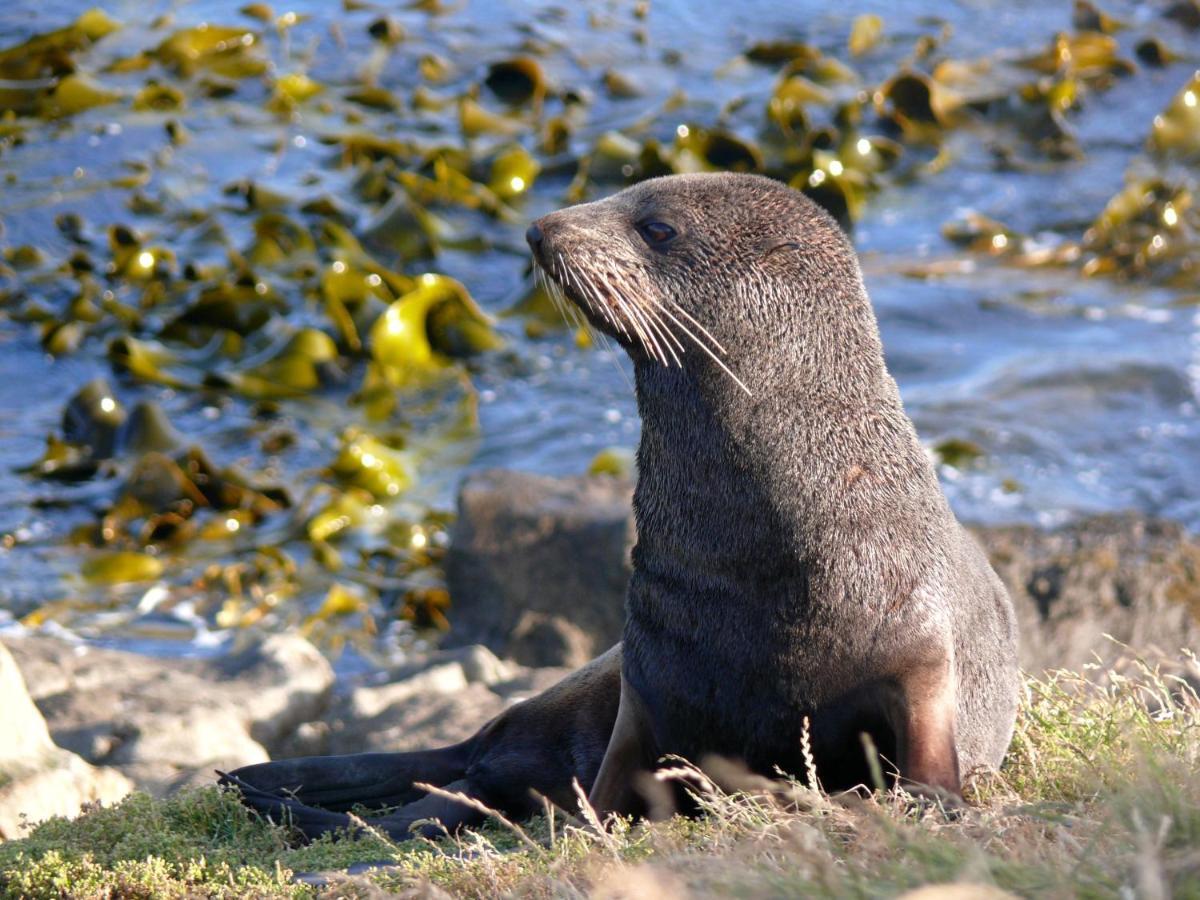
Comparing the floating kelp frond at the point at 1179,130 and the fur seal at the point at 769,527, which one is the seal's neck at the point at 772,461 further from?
the floating kelp frond at the point at 1179,130

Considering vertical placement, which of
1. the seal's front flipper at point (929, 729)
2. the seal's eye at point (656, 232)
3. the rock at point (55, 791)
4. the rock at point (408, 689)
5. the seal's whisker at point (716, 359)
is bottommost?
the rock at point (408, 689)

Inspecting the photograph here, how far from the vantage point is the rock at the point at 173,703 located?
6492mm

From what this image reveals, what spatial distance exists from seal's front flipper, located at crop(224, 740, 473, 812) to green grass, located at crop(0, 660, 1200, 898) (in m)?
0.26

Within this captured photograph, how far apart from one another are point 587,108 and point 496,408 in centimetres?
547

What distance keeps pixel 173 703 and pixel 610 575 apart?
7.48ft

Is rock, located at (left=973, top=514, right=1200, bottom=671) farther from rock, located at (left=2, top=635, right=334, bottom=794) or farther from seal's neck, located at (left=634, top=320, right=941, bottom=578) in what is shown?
rock, located at (left=2, top=635, right=334, bottom=794)

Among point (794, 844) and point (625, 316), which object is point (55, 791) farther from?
point (794, 844)

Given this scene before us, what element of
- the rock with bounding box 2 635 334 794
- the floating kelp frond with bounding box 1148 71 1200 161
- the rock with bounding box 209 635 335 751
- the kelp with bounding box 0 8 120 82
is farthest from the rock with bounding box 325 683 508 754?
the floating kelp frond with bounding box 1148 71 1200 161

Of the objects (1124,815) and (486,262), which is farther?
(486,262)

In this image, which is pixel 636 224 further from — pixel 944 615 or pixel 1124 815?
pixel 1124 815

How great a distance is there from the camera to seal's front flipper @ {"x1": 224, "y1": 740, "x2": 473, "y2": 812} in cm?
536

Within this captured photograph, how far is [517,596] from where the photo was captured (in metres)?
8.49

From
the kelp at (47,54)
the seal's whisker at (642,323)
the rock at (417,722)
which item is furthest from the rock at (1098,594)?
the kelp at (47,54)

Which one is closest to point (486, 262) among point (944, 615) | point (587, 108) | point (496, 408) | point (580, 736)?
point (496, 408)
